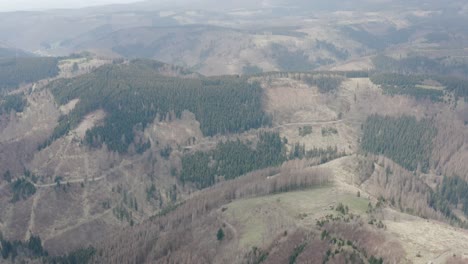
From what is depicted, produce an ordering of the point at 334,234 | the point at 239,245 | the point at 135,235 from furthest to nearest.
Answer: the point at 135,235
the point at 239,245
the point at 334,234

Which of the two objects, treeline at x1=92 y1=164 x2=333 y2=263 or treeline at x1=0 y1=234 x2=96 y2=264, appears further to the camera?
treeline at x1=0 y1=234 x2=96 y2=264

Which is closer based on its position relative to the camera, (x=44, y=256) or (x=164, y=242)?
(x=164, y=242)

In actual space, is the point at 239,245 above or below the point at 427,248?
below

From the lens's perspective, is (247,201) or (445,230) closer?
(445,230)

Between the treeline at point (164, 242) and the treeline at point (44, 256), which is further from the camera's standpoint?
the treeline at point (44, 256)

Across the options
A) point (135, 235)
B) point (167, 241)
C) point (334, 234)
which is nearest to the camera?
point (334, 234)

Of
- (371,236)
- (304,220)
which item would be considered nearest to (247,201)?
(304,220)

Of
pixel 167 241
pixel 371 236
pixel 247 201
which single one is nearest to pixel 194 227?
pixel 167 241

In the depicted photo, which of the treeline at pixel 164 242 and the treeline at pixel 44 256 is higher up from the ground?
the treeline at pixel 164 242

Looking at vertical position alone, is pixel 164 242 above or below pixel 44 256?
above

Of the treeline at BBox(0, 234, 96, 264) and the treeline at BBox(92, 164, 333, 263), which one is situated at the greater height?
the treeline at BBox(92, 164, 333, 263)

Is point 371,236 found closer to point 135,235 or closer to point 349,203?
point 349,203
